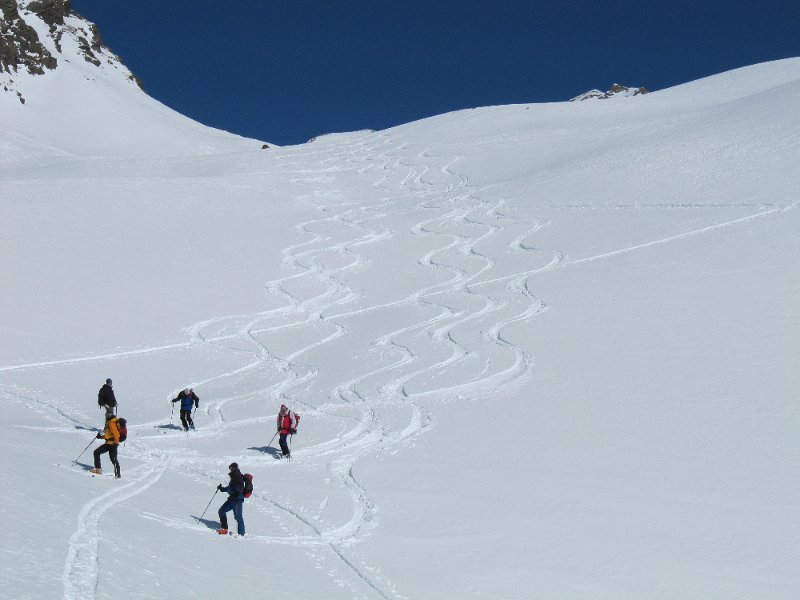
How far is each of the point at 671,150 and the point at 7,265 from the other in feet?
74.5

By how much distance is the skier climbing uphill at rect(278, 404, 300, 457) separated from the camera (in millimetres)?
13484

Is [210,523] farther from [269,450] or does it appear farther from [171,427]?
[171,427]

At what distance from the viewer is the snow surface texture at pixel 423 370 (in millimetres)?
9641

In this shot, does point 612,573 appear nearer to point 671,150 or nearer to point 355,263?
point 355,263

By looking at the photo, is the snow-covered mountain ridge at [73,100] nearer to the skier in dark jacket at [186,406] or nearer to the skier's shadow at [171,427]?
the skier's shadow at [171,427]

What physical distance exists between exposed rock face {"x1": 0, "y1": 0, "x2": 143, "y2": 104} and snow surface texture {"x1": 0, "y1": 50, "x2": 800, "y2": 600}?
3979 centimetres

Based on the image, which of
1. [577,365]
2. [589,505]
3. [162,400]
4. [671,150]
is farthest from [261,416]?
[671,150]

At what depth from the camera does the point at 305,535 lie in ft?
34.5

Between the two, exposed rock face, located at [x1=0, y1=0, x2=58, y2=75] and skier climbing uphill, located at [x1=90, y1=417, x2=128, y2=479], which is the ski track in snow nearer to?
skier climbing uphill, located at [x1=90, y1=417, x2=128, y2=479]

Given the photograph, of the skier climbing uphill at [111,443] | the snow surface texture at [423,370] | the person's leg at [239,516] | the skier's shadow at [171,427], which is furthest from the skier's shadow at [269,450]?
the person's leg at [239,516]

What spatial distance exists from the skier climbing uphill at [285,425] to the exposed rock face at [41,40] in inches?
2508

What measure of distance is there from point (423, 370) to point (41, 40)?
74015mm

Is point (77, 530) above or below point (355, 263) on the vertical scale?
below

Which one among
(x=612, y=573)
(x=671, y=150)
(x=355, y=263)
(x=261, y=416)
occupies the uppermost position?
(x=671, y=150)
